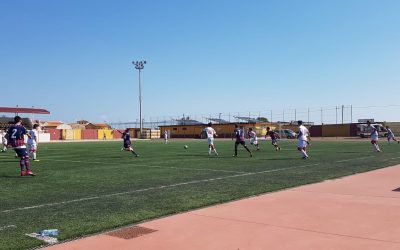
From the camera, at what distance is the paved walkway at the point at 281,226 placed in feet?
18.4

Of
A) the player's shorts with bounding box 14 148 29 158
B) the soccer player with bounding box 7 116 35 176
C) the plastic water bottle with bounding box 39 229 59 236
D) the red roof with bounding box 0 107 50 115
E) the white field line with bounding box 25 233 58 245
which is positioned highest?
the red roof with bounding box 0 107 50 115

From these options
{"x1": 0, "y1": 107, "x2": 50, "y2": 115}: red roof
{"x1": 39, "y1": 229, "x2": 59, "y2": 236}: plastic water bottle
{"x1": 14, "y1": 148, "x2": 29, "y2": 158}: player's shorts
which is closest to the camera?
{"x1": 39, "y1": 229, "x2": 59, "y2": 236}: plastic water bottle

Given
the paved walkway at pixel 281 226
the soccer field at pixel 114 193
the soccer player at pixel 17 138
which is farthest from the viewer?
the soccer player at pixel 17 138

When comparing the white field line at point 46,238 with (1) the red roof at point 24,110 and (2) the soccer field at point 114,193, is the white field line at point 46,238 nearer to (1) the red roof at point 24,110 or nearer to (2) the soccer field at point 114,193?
(2) the soccer field at point 114,193

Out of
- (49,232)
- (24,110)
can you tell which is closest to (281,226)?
(49,232)

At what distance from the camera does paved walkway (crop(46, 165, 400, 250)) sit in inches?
221

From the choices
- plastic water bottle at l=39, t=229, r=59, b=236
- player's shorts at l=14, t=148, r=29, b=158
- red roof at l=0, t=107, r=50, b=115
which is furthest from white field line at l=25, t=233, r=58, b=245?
red roof at l=0, t=107, r=50, b=115

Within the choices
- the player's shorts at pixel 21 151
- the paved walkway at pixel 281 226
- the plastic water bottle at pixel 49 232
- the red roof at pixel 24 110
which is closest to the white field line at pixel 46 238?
the plastic water bottle at pixel 49 232

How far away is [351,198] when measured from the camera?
9.06m

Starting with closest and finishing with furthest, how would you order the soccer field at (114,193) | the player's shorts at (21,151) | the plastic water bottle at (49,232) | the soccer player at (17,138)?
1. the plastic water bottle at (49,232)
2. the soccer field at (114,193)
3. the soccer player at (17,138)
4. the player's shorts at (21,151)

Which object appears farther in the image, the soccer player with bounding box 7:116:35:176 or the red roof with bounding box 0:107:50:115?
the red roof with bounding box 0:107:50:115

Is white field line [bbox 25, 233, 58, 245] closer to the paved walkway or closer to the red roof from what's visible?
the paved walkway

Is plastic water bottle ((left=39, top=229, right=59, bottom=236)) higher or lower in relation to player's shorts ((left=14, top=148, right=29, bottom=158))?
lower

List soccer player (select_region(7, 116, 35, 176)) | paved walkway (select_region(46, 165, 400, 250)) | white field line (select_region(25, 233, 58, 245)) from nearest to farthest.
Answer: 1. paved walkway (select_region(46, 165, 400, 250))
2. white field line (select_region(25, 233, 58, 245))
3. soccer player (select_region(7, 116, 35, 176))
